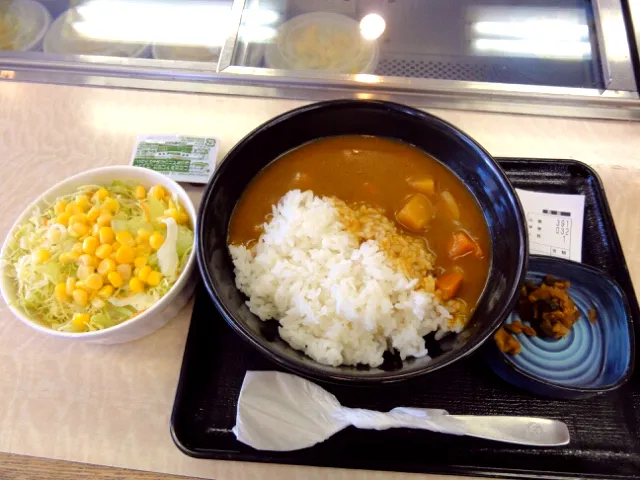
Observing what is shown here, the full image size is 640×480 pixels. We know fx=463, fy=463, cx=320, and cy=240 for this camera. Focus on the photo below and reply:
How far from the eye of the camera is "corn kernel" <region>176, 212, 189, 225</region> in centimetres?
174

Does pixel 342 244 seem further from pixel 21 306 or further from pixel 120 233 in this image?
pixel 21 306

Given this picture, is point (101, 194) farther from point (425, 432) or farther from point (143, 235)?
point (425, 432)

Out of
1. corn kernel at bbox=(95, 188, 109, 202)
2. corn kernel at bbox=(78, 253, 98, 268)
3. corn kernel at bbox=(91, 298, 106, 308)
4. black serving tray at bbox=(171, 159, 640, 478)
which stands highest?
corn kernel at bbox=(95, 188, 109, 202)

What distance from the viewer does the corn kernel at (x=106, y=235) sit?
5.47 ft

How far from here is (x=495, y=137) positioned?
219 cm

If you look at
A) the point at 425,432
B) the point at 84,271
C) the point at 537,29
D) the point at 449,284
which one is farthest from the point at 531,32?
the point at 84,271

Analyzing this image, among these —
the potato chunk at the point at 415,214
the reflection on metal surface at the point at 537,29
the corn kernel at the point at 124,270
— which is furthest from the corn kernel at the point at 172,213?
the reflection on metal surface at the point at 537,29

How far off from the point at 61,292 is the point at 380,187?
1197 millimetres

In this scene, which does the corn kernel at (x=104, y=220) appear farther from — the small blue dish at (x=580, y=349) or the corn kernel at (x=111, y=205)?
the small blue dish at (x=580, y=349)

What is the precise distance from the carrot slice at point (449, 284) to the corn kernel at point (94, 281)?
1168 mm

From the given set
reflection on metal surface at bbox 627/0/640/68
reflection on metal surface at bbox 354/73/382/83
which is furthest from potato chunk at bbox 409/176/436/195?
reflection on metal surface at bbox 627/0/640/68

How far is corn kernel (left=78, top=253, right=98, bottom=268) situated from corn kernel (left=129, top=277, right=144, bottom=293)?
154mm

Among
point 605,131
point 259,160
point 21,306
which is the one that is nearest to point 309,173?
point 259,160

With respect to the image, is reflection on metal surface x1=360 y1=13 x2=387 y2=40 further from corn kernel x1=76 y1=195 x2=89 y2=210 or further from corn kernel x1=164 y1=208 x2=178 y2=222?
corn kernel x1=76 y1=195 x2=89 y2=210
